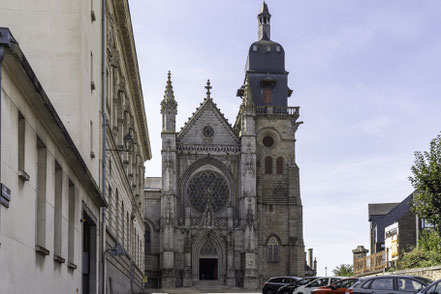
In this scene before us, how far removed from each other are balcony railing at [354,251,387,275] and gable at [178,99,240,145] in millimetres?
16497

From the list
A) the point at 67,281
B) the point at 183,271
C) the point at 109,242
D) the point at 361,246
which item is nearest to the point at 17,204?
the point at 67,281

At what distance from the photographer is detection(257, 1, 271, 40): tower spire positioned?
81875 millimetres

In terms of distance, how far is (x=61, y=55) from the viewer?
57.6 feet

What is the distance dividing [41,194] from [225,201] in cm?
5860

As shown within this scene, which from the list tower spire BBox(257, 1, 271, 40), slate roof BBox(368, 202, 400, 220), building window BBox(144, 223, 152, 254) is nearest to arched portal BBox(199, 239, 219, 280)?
building window BBox(144, 223, 152, 254)

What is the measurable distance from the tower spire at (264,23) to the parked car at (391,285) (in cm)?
6312

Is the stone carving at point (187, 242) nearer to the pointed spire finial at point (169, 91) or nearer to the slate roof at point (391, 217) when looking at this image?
the pointed spire finial at point (169, 91)

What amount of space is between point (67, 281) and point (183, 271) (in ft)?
173

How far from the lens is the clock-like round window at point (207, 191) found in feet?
233

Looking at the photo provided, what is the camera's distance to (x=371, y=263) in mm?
66000

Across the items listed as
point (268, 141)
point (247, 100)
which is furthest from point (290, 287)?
point (268, 141)

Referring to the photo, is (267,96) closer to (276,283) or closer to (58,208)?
(276,283)

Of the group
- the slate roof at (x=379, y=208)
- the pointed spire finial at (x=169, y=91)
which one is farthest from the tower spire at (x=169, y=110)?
the slate roof at (x=379, y=208)

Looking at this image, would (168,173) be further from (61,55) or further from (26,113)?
Answer: (26,113)
